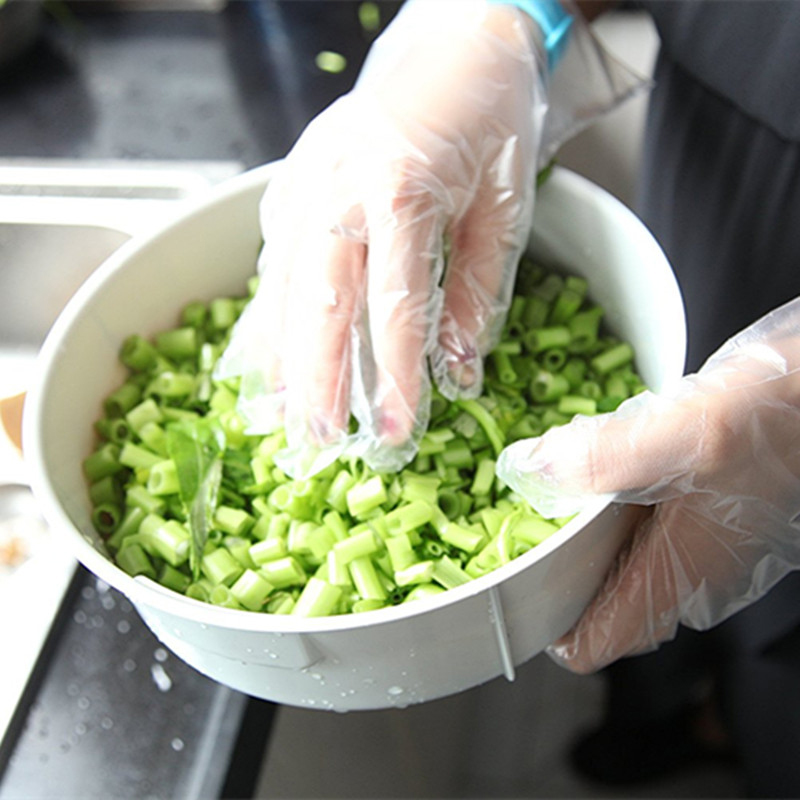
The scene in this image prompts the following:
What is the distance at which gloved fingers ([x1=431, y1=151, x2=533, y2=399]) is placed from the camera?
0.69 m

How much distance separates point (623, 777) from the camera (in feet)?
4.51

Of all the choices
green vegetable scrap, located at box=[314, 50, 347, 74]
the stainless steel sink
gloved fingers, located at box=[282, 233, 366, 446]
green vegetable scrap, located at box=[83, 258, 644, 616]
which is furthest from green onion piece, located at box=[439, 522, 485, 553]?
green vegetable scrap, located at box=[314, 50, 347, 74]

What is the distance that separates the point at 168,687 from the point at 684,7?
2.20ft

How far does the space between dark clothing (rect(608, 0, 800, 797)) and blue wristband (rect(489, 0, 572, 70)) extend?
0.08 meters

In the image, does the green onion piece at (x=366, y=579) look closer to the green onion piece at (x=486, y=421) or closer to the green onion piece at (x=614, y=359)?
the green onion piece at (x=486, y=421)

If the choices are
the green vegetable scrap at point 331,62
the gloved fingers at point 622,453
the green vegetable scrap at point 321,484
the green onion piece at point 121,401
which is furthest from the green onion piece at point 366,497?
the green vegetable scrap at point 331,62

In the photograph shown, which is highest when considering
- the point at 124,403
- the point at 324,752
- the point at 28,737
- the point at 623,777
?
the point at 124,403

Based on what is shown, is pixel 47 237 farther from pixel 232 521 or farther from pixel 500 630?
pixel 500 630

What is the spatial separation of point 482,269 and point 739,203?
253 mm

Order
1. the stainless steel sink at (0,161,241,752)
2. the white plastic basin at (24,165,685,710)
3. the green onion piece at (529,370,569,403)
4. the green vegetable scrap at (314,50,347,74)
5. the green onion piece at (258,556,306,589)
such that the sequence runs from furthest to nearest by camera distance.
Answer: the green vegetable scrap at (314,50,347,74) < the stainless steel sink at (0,161,241,752) < the green onion piece at (529,370,569,403) < the green onion piece at (258,556,306,589) < the white plastic basin at (24,165,685,710)

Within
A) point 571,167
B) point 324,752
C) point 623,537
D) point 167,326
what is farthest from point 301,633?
point 571,167

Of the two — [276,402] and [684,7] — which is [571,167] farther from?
[276,402]

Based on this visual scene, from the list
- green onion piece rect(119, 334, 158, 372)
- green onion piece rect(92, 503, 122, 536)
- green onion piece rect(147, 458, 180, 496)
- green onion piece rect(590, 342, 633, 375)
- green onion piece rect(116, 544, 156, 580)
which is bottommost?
green onion piece rect(92, 503, 122, 536)

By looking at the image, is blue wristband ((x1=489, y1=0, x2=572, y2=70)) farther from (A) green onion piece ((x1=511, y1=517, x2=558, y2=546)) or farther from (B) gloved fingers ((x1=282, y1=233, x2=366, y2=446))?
(A) green onion piece ((x1=511, y1=517, x2=558, y2=546))
